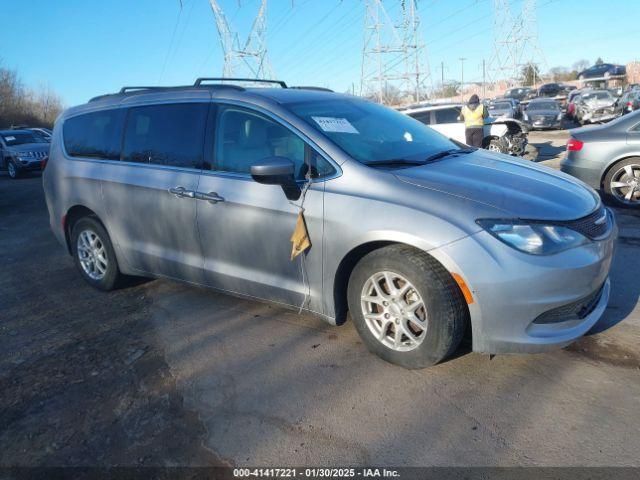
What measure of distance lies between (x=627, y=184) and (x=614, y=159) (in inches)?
15.1

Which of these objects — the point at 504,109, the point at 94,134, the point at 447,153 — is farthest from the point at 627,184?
the point at 504,109

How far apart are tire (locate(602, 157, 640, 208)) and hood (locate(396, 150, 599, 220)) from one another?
3651 millimetres

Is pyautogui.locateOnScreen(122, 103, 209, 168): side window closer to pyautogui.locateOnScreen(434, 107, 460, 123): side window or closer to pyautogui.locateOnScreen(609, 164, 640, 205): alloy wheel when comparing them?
pyautogui.locateOnScreen(609, 164, 640, 205): alloy wheel

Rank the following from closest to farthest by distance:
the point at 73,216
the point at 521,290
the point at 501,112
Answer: the point at 521,290
the point at 73,216
the point at 501,112

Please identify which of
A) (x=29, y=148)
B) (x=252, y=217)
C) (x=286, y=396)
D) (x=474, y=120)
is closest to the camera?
(x=286, y=396)

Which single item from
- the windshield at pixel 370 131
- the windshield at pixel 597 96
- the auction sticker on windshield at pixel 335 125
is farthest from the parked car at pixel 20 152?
the windshield at pixel 597 96

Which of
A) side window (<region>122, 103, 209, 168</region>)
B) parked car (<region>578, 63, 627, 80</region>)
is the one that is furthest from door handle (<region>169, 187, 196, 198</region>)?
parked car (<region>578, 63, 627, 80</region>)

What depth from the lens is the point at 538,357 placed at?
298 cm

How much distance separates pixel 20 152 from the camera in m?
17.0

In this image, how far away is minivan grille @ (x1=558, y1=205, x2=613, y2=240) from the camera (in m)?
2.69

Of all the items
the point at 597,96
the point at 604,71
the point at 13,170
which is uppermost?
the point at 604,71

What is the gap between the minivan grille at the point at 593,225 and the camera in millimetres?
2686

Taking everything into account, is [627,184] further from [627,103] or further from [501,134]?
[627,103]

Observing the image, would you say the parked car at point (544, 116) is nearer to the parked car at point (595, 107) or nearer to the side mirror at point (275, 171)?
the parked car at point (595, 107)
